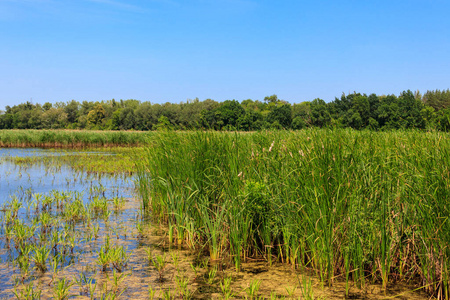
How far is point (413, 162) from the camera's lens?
511 cm

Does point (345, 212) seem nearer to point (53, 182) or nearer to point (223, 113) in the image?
point (53, 182)

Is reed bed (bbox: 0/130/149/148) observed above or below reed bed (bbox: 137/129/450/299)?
above

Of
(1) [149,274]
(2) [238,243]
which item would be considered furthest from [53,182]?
(2) [238,243]

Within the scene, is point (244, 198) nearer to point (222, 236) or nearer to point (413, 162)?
point (222, 236)

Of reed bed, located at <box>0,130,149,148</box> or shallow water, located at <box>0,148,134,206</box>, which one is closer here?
shallow water, located at <box>0,148,134,206</box>

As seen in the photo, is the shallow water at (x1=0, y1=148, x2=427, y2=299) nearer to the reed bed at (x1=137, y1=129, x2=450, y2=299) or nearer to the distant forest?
the reed bed at (x1=137, y1=129, x2=450, y2=299)

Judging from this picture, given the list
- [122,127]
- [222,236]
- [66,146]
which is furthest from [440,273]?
[122,127]

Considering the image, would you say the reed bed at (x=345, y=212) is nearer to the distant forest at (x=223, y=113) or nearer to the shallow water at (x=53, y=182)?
the shallow water at (x=53, y=182)

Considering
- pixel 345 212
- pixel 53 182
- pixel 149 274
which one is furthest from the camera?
pixel 53 182

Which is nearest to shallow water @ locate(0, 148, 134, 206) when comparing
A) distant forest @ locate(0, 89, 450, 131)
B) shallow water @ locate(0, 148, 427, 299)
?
shallow water @ locate(0, 148, 427, 299)

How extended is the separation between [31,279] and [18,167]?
1617 centimetres

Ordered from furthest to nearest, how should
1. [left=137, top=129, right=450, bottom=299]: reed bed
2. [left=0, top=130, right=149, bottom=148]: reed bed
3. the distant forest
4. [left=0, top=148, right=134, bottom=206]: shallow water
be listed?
the distant forest → [left=0, top=130, right=149, bottom=148]: reed bed → [left=0, top=148, right=134, bottom=206]: shallow water → [left=137, top=129, right=450, bottom=299]: reed bed

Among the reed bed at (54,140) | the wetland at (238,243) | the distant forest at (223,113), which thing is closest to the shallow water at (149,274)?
the wetland at (238,243)

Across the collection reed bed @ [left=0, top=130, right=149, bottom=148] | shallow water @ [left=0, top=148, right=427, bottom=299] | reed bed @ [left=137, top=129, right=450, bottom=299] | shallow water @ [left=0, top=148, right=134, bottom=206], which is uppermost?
reed bed @ [left=0, top=130, right=149, bottom=148]
